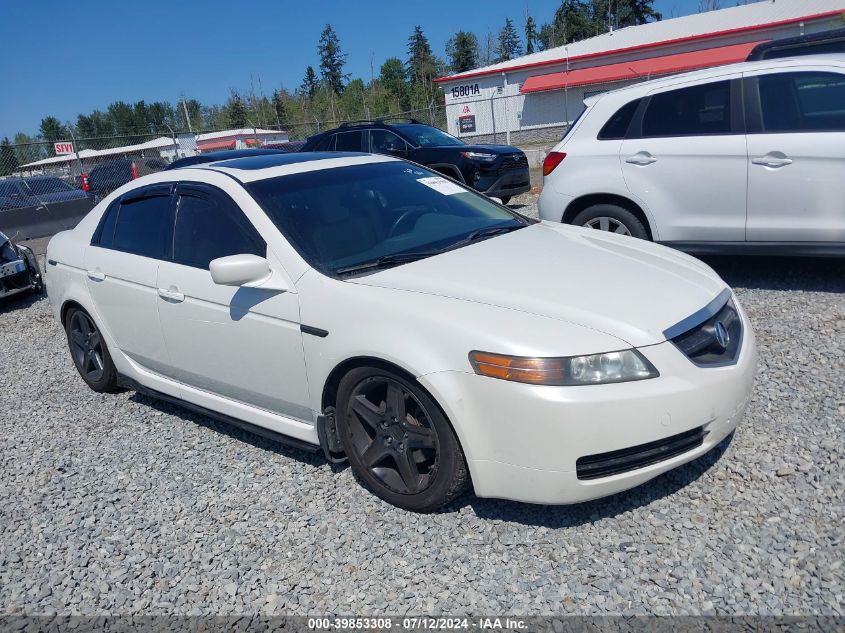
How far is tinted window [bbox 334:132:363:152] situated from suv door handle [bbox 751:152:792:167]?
795 centimetres

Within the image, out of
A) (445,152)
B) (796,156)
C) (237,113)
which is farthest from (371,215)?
(237,113)

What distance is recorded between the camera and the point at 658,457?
266 cm

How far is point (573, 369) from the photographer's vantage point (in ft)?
8.34

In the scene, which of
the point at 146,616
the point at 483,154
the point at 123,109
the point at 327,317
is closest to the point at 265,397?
the point at 327,317

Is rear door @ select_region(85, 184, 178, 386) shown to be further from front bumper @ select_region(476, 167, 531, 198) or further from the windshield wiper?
front bumper @ select_region(476, 167, 531, 198)

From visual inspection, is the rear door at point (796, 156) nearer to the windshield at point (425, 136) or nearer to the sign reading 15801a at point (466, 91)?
the windshield at point (425, 136)

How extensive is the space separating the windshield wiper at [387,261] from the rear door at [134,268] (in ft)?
4.22

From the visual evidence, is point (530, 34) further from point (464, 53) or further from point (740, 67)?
point (740, 67)

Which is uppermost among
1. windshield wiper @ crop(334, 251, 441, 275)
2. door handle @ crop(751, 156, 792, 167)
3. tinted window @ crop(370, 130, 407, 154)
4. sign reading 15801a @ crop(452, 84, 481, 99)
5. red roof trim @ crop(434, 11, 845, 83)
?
red roof trim @ crop(434, 11, 845, 83)

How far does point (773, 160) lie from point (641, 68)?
27.7 metres

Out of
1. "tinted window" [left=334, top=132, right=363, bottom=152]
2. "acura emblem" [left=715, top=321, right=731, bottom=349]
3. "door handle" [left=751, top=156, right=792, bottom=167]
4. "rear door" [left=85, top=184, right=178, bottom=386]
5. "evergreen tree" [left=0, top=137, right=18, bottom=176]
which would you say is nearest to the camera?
"acura emblem" [left=715, top=321, right=731, bottom=349]

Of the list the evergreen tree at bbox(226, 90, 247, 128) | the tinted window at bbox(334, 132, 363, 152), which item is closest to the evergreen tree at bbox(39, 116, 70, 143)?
the evergreen tree at bbox(226, 90, 247, 128)

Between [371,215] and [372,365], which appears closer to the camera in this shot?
[372,365]

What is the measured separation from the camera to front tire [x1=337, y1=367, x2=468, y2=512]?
110 inches
